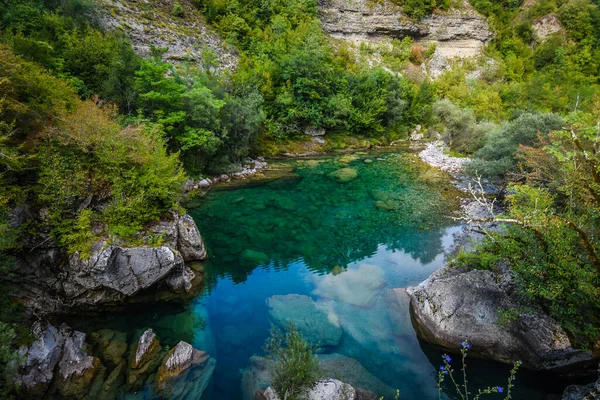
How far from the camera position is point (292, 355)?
6.05 metres

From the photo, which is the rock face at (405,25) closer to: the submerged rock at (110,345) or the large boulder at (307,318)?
the large boulder at (307,318)

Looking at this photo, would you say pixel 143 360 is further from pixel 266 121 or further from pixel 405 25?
pixel 405 25

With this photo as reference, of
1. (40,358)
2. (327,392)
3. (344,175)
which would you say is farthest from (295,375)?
(344,175)

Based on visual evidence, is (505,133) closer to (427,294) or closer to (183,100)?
(427,294)

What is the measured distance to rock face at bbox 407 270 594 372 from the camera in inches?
270

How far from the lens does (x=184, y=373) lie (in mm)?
7086

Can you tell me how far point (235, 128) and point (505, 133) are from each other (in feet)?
66.6

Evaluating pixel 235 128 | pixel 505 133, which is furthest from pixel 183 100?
pixel 505 133

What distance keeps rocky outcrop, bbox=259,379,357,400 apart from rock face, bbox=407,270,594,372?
3544 millimetres

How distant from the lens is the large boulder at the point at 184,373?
21.8 feet

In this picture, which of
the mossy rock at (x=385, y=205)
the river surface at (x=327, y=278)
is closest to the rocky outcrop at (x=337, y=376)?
the river surface at (x=327, y=278)

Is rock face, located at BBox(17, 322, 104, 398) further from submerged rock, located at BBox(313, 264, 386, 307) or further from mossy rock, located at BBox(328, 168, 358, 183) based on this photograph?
mossy rock, located at BBox(328, 168, 358, 183)

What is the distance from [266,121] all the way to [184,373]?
26.9 metres

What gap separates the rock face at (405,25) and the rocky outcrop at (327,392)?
56.9 m
